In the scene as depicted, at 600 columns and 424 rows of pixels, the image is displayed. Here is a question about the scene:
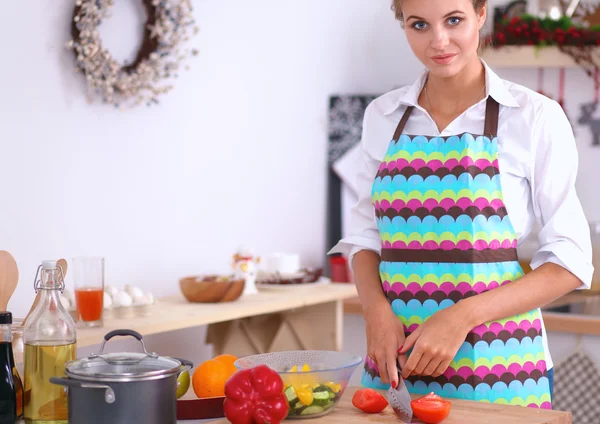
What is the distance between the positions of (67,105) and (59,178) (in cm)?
21

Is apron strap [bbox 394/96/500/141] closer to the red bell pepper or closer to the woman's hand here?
the woman's hand

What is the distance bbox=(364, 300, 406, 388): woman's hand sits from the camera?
1.56 m

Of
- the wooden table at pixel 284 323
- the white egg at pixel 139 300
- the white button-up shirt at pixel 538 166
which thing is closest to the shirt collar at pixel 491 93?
the white button-up shirt at pixel 538 166

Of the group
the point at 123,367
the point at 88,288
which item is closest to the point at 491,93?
the point at 123,367

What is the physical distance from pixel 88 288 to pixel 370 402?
3.33 feet

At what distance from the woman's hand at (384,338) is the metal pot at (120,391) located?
43 centimetres

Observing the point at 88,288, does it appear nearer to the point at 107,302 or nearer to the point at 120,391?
the point at 107,302

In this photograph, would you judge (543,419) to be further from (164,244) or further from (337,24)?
(337,24)

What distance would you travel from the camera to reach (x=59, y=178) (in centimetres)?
252

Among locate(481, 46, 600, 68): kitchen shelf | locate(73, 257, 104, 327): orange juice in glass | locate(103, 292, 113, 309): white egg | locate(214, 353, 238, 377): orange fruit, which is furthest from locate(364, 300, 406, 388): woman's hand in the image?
locate(481, 46, 600, 68): kitchen shelf

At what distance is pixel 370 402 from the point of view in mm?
1407

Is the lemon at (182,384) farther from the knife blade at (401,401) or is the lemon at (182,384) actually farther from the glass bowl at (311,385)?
the knife blade at (401,401)

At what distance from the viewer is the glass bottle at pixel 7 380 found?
1.32 metres

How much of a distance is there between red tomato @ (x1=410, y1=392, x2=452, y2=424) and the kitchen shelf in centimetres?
237
